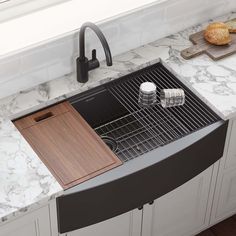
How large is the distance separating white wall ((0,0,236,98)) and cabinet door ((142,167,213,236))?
2.37ft

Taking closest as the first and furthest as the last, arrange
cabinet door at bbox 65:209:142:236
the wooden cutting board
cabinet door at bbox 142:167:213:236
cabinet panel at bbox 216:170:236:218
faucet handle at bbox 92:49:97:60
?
cabinet door at bbox 65:209:142:236, faucet handle at bbox 92:49:97:60, cabinet door at bbox 142:167:213:236, the wooden cutting board, cabinet panel at bbox 216:170:236:218

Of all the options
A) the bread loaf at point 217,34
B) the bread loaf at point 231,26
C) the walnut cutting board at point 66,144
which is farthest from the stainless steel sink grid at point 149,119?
the bread loaf at point 231,26

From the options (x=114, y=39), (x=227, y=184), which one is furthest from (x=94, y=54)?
(x=227, y=184)

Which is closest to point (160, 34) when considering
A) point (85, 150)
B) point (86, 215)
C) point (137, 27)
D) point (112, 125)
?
point (137, 27)

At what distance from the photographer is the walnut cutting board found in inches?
106

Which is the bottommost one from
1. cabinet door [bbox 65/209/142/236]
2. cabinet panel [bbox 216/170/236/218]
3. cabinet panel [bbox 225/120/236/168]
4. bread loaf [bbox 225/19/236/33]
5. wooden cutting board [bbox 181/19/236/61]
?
cabinet panel [bbox 216/170/236/218]

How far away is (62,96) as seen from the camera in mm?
2980

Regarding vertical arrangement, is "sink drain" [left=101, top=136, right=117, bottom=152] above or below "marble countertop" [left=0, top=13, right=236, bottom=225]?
below

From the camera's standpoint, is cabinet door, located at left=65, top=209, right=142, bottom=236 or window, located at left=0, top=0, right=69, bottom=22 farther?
window, located at left=0, top=0, right=69, bottom=22

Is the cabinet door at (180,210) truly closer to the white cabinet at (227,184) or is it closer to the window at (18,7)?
the white cabinet at (227,184)

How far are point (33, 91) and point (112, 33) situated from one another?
464 mm

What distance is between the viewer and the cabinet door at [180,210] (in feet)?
10.1

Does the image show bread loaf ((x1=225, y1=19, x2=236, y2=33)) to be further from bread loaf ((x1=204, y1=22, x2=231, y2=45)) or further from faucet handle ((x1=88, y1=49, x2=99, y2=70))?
faucet handle ((x1=88, y1=49, x2=99, y2=70))

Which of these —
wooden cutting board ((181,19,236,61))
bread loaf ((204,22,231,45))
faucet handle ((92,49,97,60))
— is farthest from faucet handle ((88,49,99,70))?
bread loaf ((204,22,231,45))
